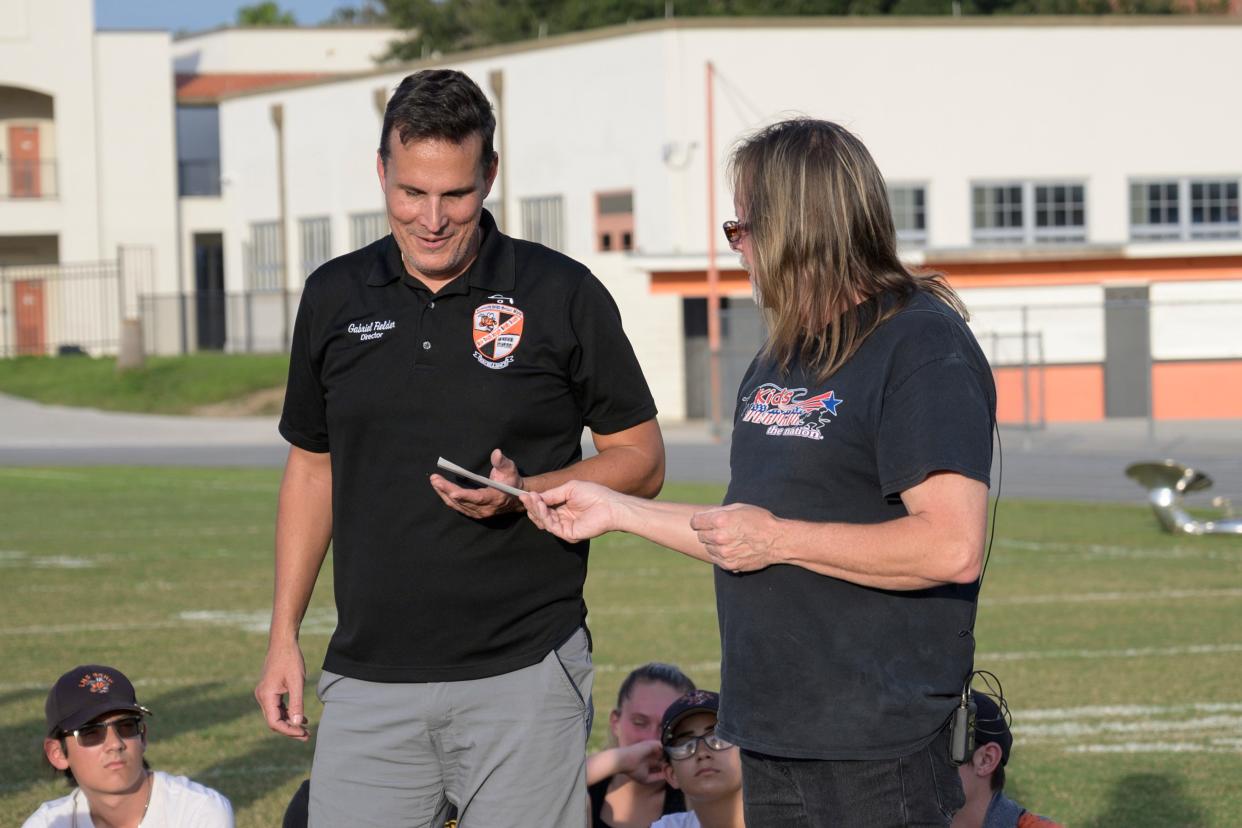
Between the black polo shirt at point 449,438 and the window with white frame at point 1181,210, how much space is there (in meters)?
41.6

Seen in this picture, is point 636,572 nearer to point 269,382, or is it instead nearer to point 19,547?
point 19,547

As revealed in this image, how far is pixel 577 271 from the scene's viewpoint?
398 centimetres

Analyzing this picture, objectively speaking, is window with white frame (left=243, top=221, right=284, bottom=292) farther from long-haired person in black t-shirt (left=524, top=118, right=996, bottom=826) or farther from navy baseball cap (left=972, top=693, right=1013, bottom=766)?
long-haired person in black t-shirt (left=524, top=118, right=996, bottom=826)

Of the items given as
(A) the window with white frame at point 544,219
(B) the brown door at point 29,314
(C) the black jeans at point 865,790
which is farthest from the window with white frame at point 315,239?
(C) the black jeans at point 865,790

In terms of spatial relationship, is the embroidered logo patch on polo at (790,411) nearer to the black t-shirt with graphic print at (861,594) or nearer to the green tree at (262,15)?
the black t-shirt with graphic print at (861,594)

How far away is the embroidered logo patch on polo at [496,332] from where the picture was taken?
3.80 metres

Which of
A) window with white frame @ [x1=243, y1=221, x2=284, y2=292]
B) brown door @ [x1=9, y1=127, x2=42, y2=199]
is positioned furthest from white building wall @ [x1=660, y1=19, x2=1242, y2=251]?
brown door @ [x1=9, y1=127, x2=42, y2=199]

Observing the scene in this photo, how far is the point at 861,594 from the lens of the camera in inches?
126

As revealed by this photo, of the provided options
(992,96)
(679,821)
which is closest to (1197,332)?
(992,96)

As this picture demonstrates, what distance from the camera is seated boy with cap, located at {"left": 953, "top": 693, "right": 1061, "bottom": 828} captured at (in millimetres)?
4668

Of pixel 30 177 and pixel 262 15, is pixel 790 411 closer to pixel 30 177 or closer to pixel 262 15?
pixel 30 177

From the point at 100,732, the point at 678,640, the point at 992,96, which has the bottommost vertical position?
the point at 678,640

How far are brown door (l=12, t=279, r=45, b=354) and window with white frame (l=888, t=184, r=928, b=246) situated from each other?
27.6 meters

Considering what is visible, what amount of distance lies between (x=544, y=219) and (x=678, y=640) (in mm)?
33666
